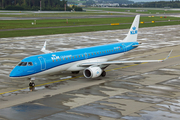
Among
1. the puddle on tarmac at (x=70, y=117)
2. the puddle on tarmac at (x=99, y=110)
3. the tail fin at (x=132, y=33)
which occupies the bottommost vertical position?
the puddle on tarmac at (x=70, y=117)

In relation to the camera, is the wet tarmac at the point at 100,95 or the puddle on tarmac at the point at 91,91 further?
the puddle on tarmac at the point at 91,91

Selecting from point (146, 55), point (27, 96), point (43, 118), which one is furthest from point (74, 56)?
point (146, 55)

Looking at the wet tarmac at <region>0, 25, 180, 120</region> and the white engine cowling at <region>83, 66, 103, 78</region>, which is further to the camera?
the white engine cowling at <region>83, 66, 103, 78</region>

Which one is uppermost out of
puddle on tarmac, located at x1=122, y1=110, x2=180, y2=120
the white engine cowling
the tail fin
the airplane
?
the tail fin

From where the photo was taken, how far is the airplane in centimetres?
2944

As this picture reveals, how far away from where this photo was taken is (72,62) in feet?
Result: 110

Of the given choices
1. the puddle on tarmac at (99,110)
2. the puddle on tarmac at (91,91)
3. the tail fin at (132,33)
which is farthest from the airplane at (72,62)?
the puddle on tarmac at (99,110)

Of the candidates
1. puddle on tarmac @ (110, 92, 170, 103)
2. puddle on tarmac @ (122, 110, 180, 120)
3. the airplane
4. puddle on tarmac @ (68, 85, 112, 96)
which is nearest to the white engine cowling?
the airplane

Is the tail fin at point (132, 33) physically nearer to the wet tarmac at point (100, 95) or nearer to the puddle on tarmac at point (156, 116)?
the wet tarmac at point (100, 95)

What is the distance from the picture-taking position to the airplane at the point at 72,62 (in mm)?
29441

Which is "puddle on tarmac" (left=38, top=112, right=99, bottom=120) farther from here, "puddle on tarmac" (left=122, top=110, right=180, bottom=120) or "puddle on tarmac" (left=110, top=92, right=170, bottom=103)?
"puddle on tarmac" (left=110, top=92, right=170, bottom=103)

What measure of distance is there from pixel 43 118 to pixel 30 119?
100cm

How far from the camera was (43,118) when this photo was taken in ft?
69.4

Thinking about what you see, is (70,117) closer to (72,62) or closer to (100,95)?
(100,95)
